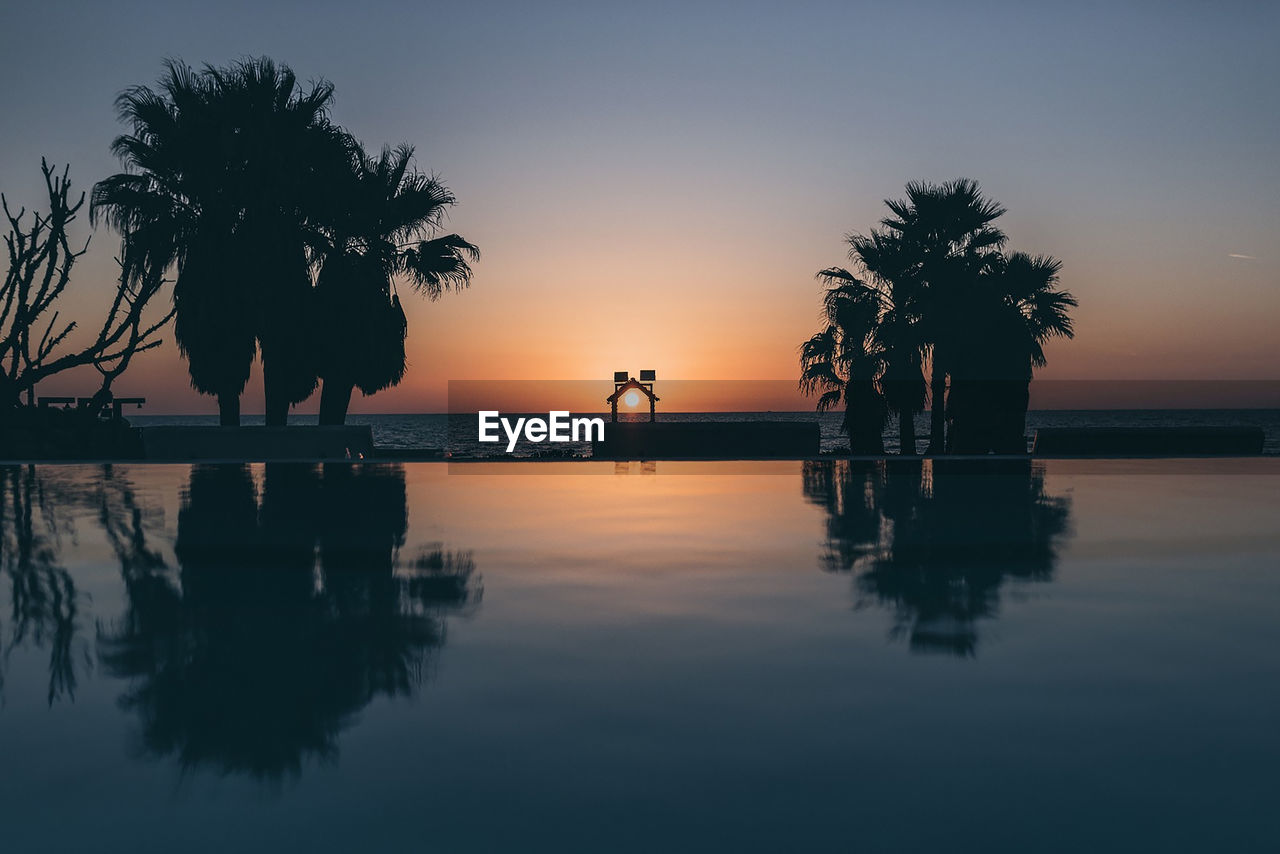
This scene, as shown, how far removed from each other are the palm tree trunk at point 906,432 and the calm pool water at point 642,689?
19491 millimetres

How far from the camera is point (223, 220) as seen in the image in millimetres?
27875

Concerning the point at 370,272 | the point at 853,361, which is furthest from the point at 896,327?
the point at 370,272

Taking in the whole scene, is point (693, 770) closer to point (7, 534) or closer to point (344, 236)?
point (7, 534)

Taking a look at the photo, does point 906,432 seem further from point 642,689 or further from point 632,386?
point 642,689

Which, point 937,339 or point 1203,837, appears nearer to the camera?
point 1203,837

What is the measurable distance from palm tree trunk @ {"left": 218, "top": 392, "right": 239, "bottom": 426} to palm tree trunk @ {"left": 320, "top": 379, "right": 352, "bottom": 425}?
8.12 ft

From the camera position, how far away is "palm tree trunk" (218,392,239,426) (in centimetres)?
2855

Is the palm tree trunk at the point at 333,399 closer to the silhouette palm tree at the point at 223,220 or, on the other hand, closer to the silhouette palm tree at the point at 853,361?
the silhouette palm tree at the point at 223,220

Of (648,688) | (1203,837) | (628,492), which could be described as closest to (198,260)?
(628,492)

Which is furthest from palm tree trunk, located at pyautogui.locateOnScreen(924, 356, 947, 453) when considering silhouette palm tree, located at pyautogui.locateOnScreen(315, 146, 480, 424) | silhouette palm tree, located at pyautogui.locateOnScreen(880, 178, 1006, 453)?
silhouette palm tree, located at pyautogui.locateOnScreen(315, 146, 480, 424)

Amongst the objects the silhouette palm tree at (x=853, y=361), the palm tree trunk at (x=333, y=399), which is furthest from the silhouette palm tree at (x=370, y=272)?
the silhouette palm tree at (x=853, y=361)

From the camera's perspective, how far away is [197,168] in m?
27.9

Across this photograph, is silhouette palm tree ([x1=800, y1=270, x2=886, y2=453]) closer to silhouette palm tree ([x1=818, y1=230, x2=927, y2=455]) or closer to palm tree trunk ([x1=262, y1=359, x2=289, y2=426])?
silhouette palm tree ([x1=818, y1=230, x2=927, y2=455])

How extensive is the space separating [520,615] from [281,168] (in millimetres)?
25048
